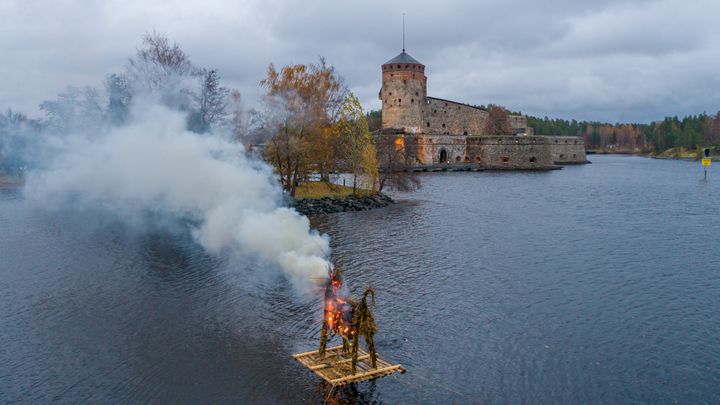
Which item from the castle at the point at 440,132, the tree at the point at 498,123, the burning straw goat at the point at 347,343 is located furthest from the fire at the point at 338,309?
the tree at the point at 498,123

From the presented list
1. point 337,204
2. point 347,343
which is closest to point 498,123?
point 337,204

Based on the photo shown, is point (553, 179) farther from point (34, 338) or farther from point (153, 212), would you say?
point (34, 338)

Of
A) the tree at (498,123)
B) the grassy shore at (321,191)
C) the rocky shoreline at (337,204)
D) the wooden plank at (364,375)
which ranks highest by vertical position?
the tree at (498,123)

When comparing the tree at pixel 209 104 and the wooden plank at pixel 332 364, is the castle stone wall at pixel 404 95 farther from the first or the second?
the wooden plank at pixel 332 364

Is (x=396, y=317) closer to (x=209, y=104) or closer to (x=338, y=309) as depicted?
(x=338, y=309)

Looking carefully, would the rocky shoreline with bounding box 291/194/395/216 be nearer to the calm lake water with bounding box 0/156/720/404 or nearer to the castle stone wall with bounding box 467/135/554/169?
the calm lake water with bounding box 0/156/720/404

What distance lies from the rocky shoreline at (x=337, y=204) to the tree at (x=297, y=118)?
9.01 ft

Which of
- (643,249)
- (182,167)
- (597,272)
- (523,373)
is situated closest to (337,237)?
(182,167)

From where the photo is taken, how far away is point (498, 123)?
398 feet

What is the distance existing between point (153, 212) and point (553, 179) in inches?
2557

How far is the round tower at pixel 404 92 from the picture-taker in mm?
100562

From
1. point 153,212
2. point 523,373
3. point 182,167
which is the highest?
point 182,167

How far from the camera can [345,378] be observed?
43.7ft

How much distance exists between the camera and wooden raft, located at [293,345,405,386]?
1349 centimetres
